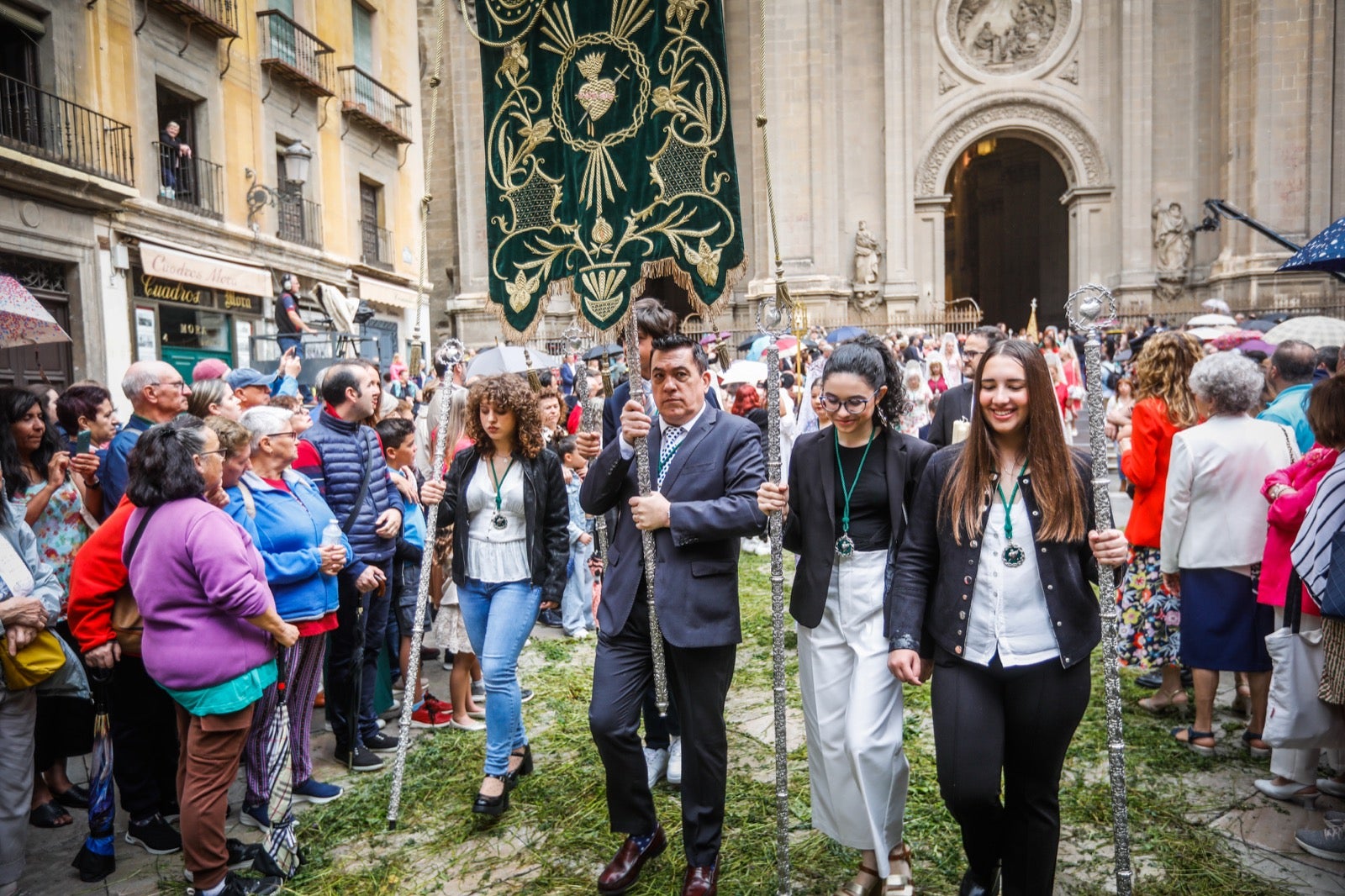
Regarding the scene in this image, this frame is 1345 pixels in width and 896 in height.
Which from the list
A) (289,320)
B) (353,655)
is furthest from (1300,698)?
(289,320)

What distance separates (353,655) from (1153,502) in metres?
4.68

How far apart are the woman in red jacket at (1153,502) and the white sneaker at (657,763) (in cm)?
285

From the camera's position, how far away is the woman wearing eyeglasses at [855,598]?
337 centimetres

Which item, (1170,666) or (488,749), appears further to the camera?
(1170,666)

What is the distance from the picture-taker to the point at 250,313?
16.7 meters

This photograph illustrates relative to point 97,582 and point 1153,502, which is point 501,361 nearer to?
point 97,582

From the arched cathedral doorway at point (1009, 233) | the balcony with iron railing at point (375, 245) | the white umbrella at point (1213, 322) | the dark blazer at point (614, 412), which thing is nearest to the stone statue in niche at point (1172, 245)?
the arched cathedral doorway at point (1009, 233)

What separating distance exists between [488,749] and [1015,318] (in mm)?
34599

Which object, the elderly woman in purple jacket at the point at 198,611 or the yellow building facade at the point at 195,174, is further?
the yellow building facade at the point at 195,174

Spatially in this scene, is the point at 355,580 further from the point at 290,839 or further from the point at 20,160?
the point at 20,160

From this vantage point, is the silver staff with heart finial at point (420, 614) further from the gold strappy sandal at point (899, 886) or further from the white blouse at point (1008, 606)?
the white blouse at point (1008, 606)

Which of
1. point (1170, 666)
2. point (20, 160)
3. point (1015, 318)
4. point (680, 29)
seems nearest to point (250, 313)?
point (20, 160)

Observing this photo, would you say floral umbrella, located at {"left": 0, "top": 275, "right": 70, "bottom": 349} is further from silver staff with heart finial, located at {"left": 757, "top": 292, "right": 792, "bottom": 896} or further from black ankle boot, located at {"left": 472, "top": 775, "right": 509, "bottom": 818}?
silver staff with heart finial, located at {"left": 757, "top": 292, "right": 792, "bottom": 896}

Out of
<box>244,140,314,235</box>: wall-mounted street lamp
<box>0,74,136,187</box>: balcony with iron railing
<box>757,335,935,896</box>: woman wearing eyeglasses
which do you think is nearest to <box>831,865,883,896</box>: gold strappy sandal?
<box>757,335,935,896</box>: woman wearing eyeglasses
